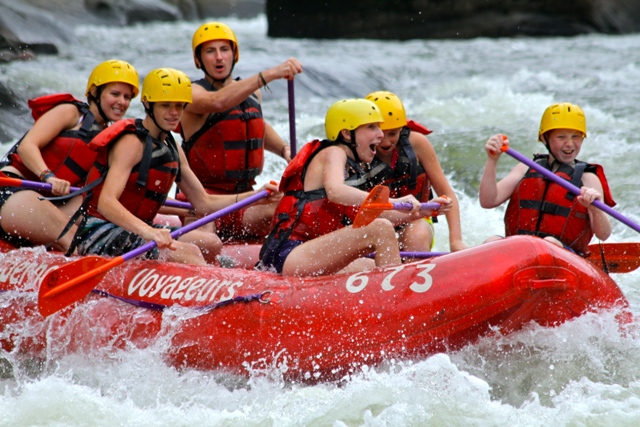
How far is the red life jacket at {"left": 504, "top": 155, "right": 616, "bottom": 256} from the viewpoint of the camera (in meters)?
5.10

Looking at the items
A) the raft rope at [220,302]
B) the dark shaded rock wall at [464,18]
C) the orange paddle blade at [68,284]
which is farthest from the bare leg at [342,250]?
the dark shaded rock wall at [464,18]

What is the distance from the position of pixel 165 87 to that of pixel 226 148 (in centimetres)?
103

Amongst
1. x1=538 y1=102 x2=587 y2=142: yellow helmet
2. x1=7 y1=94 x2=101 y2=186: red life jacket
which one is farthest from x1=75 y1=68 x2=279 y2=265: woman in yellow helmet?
x1=538 y1=102 x2=587 y2=142: yellow helmet

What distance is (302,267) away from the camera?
4508 millimetres

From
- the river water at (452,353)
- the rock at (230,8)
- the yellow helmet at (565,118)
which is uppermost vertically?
the rock at (230,8)

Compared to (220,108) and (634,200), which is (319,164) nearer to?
(220,108)

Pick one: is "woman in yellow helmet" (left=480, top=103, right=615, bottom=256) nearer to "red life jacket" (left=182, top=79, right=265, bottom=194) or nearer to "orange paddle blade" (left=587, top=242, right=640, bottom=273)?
"orange paddle blade" (left=587, top=242, right=640, bottom=273)

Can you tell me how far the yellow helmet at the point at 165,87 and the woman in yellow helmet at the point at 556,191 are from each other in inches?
67.7

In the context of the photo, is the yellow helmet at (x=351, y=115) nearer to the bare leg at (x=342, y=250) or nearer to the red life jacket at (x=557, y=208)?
the bare leg at (x=342, y=250)

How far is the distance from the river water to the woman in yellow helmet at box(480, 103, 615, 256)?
95 cm

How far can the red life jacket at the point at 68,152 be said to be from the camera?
5277 millimetres

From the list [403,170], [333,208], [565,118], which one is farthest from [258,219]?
[565,118]

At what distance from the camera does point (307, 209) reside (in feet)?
15.3

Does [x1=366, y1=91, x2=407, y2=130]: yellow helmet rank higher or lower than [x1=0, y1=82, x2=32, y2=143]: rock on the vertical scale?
higher
